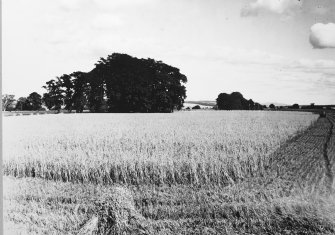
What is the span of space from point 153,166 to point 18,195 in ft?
7.71

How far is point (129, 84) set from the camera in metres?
10.1

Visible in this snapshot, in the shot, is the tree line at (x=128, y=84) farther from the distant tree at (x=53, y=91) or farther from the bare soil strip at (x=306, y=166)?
the bare soil strip at (x=306, y=166)

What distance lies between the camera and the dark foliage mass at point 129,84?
372 inches

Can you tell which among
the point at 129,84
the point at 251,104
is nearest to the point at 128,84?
the point at 129,84

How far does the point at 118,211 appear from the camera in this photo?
443 centimetres

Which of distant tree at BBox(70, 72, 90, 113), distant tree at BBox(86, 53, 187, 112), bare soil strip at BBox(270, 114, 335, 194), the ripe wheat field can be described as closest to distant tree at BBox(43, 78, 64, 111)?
distant tree at BBox(70, 72, 90, 113)

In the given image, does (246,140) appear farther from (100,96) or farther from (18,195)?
(18,195)

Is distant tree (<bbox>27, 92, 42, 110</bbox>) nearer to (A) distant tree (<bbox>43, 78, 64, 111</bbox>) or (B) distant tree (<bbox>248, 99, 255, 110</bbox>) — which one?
(A) distant tree (<bbox>43, 78, 64, 111</bbox>)

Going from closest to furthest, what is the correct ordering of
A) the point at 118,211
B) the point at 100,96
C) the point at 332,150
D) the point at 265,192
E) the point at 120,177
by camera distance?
1. the point at 118,211
2. the point at 265,192
3. the point at 120,177
4. the point at 332,150
5. the point at 100,96

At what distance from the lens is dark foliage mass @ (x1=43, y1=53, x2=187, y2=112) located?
31.0 ft

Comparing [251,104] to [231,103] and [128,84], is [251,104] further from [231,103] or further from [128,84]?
[128,84]

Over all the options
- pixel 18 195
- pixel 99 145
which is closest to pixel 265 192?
pixel 18 195

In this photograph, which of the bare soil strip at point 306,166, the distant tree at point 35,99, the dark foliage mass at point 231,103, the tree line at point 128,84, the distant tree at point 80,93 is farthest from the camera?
the dark foliage mass at point 231,103

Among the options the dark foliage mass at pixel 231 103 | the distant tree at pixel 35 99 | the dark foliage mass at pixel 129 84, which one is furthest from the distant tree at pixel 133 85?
the dark foliage mass at pixel 231 103
